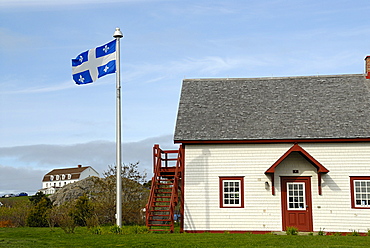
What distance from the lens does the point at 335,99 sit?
22.9 meters

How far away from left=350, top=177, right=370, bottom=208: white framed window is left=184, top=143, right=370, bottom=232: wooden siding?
198mm

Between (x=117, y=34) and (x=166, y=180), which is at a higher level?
(x=117, y=34)

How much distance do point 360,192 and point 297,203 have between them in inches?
102

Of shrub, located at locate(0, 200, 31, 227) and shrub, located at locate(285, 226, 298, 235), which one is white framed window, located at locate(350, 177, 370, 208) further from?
shrub, located at locate(0, 200, 31, 227)

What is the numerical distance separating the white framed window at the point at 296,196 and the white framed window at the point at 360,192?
6.54 ft

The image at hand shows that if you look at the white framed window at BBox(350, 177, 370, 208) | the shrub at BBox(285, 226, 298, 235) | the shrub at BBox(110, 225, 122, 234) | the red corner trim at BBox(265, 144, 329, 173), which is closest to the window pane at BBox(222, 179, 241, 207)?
the red corner trim at BBox(265, 144, 329, 173)

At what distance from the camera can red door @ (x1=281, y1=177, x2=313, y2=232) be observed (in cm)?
2056

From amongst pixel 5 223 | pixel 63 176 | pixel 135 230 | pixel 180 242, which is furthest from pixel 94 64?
pixel 63 176

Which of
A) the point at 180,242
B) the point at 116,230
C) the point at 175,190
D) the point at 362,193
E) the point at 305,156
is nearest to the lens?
the point at 180,242

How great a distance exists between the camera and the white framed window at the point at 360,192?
2029cm

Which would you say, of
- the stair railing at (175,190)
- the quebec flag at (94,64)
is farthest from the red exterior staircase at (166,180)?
the quebec flag at (94,64)

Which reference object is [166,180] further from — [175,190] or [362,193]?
[362,193]

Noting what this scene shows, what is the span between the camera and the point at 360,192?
66.8 ft

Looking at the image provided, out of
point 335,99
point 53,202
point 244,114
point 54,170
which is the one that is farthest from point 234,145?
point 54,170
